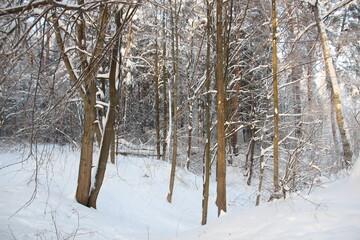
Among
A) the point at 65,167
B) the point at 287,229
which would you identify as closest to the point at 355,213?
the point at 287,229

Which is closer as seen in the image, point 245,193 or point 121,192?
point 121,192

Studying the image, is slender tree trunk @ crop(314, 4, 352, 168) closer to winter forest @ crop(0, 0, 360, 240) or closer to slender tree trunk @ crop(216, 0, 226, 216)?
winter forest @ crop(0, 0, 360, 240)

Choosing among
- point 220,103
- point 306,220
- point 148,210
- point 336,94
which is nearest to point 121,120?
point 220,103

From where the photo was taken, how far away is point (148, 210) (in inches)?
347

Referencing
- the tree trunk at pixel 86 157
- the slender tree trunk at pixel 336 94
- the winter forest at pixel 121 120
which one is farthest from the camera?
the slender tree trunk at pixel 336 94

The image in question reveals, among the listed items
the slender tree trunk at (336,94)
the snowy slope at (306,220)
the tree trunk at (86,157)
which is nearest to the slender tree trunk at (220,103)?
the snowy slope at (306,220)

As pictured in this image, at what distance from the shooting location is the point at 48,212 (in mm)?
5223

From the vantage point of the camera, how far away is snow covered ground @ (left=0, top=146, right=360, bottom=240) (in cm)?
294

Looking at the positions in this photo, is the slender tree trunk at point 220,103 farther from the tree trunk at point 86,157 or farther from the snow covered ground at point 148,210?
the tree trunk at point 86,157

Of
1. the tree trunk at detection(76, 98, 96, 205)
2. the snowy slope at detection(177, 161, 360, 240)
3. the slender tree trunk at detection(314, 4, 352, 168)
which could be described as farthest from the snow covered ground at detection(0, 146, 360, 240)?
the slender tree trunk at detection(314, 4, 352, 168)

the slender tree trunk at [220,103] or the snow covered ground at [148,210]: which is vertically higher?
the slender tree trunk at [220,103]

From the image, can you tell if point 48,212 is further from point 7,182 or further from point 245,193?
point 245,193

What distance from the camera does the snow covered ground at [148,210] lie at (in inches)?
116

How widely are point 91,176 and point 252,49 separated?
9999 mm
